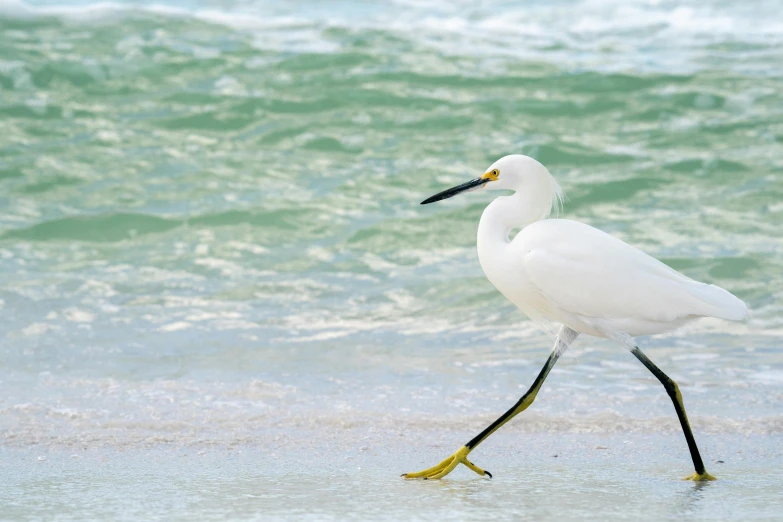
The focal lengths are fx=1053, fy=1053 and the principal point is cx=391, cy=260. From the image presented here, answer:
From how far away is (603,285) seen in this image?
3.63 meters

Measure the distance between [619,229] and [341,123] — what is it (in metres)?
3.35

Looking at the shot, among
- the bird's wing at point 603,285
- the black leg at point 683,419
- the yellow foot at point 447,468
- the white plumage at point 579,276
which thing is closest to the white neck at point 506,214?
the white plumage at point 579,276

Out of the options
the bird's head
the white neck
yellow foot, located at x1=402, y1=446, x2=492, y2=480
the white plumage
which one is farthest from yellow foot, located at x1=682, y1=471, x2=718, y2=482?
the bird's head

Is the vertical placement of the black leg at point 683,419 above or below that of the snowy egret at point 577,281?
below

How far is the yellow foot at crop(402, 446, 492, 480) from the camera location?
11.6ft

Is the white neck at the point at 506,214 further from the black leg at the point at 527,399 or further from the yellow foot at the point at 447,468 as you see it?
the yellow foot at the point at 447,468

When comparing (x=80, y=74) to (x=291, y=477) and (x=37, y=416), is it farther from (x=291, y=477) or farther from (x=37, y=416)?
(x=291, y=477)

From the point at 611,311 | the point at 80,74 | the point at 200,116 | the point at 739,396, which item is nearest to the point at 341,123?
the point at 200,116

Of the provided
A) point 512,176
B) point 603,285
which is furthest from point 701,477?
point 512,176

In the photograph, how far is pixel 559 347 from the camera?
3.89m

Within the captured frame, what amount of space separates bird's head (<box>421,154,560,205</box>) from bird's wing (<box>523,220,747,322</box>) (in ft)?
0.65

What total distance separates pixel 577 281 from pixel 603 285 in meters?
0.09

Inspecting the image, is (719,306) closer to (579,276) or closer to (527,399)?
(579,276)

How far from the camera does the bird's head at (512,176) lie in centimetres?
379
